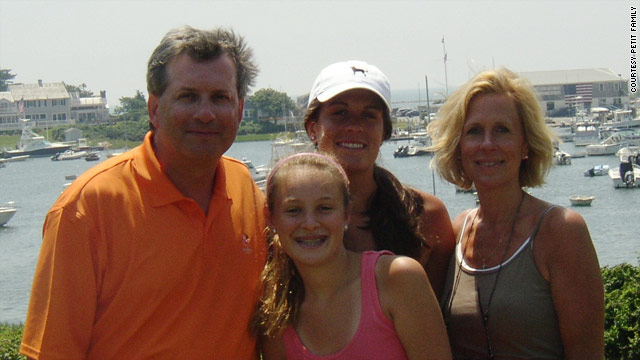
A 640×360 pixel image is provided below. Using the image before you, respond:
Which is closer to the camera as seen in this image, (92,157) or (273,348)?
(273,348)

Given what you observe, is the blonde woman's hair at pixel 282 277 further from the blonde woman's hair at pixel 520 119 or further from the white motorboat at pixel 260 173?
the blonde woman's hair at pixel 520 119

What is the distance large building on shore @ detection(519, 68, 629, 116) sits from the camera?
10656 cm

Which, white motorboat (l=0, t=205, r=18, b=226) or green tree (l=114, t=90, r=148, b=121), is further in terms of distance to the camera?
green tree (l=114, t=90, r=148, b=121)

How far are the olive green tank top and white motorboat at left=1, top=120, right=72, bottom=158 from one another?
366 feet

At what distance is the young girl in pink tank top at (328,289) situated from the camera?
10.9 feet

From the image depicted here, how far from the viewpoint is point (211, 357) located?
3.53 meters

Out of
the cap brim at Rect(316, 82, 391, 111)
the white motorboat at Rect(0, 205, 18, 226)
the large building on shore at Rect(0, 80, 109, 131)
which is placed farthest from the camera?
the large building on shore at Rect(0, 80, 109, 131)

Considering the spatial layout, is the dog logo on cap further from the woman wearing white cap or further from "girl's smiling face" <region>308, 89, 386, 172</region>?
"girl's smiling face" <region>308, 89, 386, 172</region>

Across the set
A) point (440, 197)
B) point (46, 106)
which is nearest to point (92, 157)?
point (46, 106)

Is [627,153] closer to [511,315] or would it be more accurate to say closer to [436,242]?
[436,242]

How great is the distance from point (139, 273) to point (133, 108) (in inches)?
4894

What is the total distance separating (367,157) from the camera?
410 cm

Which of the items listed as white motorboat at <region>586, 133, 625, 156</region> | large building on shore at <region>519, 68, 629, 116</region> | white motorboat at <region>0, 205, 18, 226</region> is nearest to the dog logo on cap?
white motorboat at <region>0, 205, 18, 226</region>

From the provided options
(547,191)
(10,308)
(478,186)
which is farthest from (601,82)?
(478,186)
